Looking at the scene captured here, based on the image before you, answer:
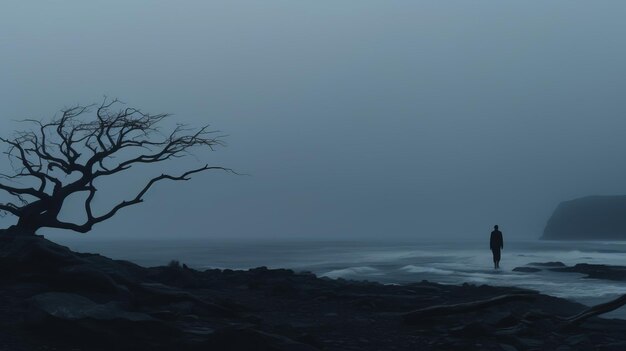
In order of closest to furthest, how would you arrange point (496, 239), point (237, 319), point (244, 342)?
1. point (244, 342)
2. point (237, 319)
3. point (496, 239)

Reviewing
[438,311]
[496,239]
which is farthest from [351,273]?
[438,311]

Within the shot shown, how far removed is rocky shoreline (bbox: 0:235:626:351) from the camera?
29.8ft

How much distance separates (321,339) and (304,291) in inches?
252

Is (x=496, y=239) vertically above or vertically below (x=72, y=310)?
above

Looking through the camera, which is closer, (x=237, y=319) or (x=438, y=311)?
(x=237, y=319)

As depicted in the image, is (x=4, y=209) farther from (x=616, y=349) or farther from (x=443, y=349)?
(x=616, y=349)

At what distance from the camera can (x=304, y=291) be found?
56.0 ft

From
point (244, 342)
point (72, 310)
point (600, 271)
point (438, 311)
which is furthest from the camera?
point (600, 271)

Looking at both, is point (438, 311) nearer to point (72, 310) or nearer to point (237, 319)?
point (237, 319)

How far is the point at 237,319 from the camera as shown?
11.5 metres

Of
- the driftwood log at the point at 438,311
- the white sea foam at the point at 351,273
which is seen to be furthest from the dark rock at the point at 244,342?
the white sea foam at the point at 351,273

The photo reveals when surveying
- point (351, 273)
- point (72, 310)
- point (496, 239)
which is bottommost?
point (351, 273)

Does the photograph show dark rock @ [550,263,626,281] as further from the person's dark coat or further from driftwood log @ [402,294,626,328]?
driftwood log @ [402,294,626,328]

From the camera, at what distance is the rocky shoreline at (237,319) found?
9094 millimetres
